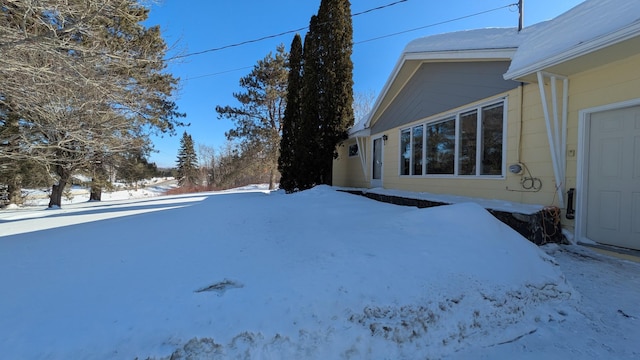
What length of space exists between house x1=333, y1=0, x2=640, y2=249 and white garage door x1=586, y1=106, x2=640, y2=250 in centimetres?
1

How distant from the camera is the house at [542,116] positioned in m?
3.71

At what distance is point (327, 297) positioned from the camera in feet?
7.52

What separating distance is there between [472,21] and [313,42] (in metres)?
5.68

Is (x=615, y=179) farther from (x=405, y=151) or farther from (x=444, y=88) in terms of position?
(x=405, y=151)

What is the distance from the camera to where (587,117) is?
13.6 feet

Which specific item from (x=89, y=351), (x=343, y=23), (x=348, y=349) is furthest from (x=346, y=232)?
(x=343, y=23)

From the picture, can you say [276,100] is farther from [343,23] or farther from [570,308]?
[570,308]

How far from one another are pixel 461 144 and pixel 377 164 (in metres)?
4.12

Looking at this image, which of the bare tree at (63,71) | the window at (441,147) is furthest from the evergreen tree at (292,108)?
the window at (441,147)

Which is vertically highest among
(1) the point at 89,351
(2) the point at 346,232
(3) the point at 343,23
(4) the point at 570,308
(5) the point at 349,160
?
(3) the point at 343,23

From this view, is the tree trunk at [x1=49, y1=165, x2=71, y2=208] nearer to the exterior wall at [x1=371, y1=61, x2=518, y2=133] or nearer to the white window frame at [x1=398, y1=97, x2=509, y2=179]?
the exterior wall at [x1=371, y1=61, x2=518, y2=133]

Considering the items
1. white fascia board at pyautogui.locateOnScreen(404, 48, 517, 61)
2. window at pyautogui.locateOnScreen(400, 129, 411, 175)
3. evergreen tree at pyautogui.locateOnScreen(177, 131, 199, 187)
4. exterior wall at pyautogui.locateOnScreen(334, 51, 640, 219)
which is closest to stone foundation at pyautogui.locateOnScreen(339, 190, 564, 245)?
exterior wall at pyautogui.locateOnScreen(334, 51, 640, 219)

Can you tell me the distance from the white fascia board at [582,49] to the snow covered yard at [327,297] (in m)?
2.27

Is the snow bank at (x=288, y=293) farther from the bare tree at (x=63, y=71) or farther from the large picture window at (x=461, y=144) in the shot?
the bare tree at (x=63, y=71)
